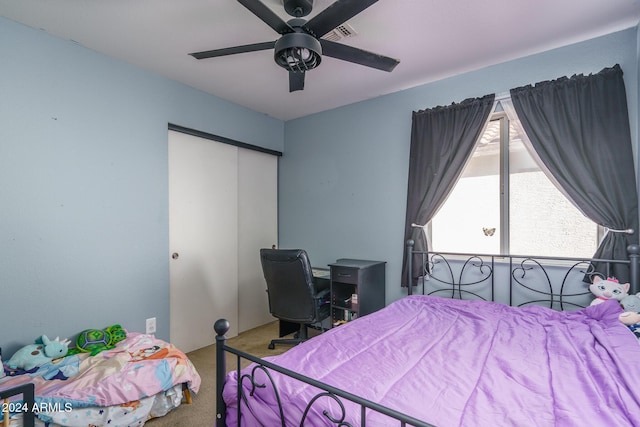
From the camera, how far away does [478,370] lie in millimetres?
1272

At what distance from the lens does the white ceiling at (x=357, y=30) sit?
1.85 meters

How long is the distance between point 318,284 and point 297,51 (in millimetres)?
2361

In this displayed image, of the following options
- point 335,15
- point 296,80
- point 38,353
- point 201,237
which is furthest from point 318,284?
point 335,15

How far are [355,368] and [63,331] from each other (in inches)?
82.5

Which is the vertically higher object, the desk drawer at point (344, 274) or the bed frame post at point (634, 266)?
the bed frame post at point (634, 266)

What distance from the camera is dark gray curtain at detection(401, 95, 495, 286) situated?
8.48 feet

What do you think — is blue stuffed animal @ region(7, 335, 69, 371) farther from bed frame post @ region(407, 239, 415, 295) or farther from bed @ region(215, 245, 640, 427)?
bed frame post @ region(407, 239, 415, 295)

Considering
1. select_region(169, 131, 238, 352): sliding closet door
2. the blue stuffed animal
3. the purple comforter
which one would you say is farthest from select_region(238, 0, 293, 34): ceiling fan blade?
the blue stuffed animal

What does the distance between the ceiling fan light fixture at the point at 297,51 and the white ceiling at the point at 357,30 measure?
0.46 m

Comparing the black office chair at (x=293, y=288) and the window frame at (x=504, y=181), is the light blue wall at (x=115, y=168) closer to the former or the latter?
the window frame at (x=504, y=181)

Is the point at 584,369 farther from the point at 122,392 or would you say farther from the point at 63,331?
the point at 63,331

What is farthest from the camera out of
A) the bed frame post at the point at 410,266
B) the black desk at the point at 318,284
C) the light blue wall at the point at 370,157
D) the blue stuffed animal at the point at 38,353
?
the black desk at the point at 318,284

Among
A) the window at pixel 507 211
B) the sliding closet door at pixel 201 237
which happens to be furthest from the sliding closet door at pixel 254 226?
the window at pixel 507 211

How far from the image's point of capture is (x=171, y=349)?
2186 mm
